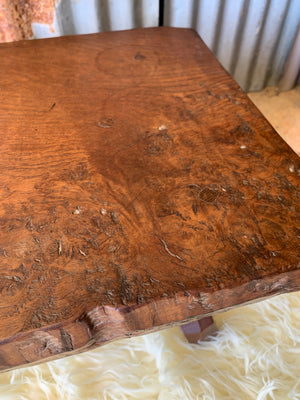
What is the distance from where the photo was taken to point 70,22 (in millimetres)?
1453

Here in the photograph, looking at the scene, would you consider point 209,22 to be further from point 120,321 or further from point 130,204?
point 120,321

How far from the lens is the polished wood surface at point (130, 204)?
1.80ft

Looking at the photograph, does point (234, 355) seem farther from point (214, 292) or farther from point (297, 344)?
point (214, 292)

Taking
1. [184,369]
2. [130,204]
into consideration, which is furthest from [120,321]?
[184,369]

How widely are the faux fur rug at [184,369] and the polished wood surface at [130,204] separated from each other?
0.39 m

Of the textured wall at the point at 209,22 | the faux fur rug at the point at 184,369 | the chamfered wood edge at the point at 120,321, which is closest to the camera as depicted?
the chamfered wood edge at the point at 120,321

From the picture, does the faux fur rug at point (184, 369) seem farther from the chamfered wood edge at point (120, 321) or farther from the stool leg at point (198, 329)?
the chamfered wood edge at point (120, 321)

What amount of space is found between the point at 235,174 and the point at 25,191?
391 millimetres

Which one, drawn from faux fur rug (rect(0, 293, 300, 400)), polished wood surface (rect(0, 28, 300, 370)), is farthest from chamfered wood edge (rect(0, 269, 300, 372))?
faux fur rug (rect(0, 293, 300, 400))

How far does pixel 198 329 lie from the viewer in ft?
3.22

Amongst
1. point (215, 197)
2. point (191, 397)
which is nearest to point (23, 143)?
point (215, 197)

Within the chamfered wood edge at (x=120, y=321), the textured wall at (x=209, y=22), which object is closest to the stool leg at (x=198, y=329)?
the chamfered wood edge at (x=120, y=321)

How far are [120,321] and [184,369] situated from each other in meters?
0.46

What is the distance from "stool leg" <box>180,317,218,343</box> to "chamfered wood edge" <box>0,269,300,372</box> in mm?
407
